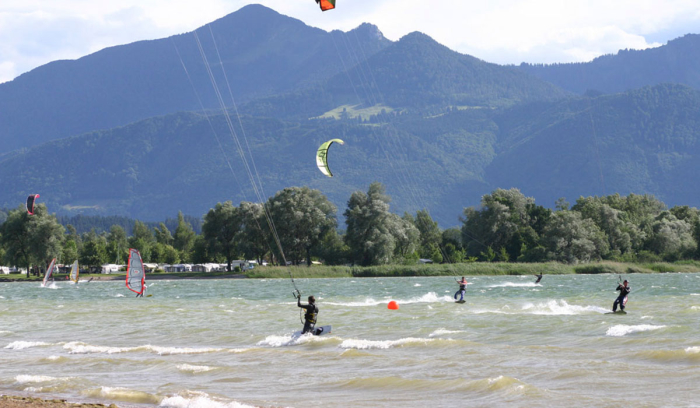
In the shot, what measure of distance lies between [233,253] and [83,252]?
27.5 meters

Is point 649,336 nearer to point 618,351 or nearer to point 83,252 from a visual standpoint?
point 618,351

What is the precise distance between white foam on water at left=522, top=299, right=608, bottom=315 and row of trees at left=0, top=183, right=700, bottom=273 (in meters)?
44.3

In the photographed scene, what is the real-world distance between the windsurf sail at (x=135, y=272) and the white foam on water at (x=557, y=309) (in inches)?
673

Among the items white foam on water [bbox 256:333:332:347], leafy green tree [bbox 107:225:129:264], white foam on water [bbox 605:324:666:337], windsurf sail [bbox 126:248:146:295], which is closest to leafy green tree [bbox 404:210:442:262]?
leafy green tree [bbox 107:225:129:264]

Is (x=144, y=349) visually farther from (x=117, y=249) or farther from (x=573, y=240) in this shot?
(x=117, y=249)

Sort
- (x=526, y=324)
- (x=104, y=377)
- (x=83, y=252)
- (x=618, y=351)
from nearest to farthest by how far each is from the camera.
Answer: (x=104, y=377)
(x=618, y=351)
(x=526, y=324)
(x=83, y=252)

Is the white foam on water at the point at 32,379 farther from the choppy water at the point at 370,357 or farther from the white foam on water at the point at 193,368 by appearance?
the white foam on water at the point at 193,368

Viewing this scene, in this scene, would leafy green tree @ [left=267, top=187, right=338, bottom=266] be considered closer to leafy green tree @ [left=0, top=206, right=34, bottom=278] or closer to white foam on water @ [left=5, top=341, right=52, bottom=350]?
leafy green tree @ [left=0, top=206, right=34, bottom=278]

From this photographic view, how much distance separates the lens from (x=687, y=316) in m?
→ 25.2

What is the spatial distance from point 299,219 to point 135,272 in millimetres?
47692

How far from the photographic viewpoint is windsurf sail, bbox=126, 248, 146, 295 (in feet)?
113

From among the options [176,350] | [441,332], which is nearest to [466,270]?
[441,332]

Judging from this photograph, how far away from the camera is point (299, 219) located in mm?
83625

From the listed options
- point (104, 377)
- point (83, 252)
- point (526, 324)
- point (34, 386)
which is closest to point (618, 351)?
point (526, 324)
